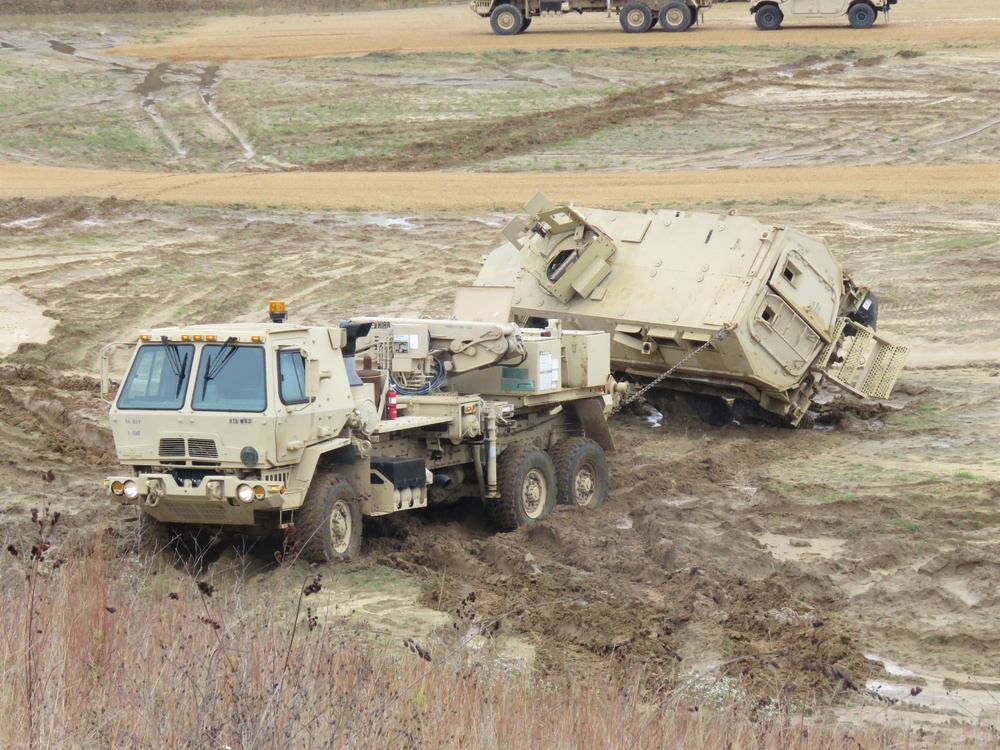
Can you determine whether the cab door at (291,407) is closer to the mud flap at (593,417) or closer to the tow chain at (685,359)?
the mud flap at (593,417)

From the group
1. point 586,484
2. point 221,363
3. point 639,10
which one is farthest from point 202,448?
point 639,10

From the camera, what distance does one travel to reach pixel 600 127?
35562mm

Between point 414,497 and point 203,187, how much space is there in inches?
752

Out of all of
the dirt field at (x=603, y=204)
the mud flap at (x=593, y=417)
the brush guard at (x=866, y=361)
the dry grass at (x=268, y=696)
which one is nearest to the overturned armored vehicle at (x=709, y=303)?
the brush guard at (x=866, y=361)

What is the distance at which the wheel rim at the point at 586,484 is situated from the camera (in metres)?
13.8

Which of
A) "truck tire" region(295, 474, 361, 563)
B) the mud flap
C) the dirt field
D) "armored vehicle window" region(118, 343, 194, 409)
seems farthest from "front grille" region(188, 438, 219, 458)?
the mud flap

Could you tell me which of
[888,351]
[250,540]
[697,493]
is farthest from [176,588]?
[888,351]

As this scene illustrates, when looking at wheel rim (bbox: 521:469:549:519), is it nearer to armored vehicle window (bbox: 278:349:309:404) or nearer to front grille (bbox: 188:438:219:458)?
armored vehicle window (bbox: 278:349:309:404)

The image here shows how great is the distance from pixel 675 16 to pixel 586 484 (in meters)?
35.9

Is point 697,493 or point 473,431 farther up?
point 473,431

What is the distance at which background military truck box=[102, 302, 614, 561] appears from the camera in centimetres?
1045

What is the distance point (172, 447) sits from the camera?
10523mm

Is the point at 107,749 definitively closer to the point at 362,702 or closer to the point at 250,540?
the point at 362,702

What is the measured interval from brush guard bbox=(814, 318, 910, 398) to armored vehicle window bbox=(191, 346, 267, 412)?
28.1 feet
